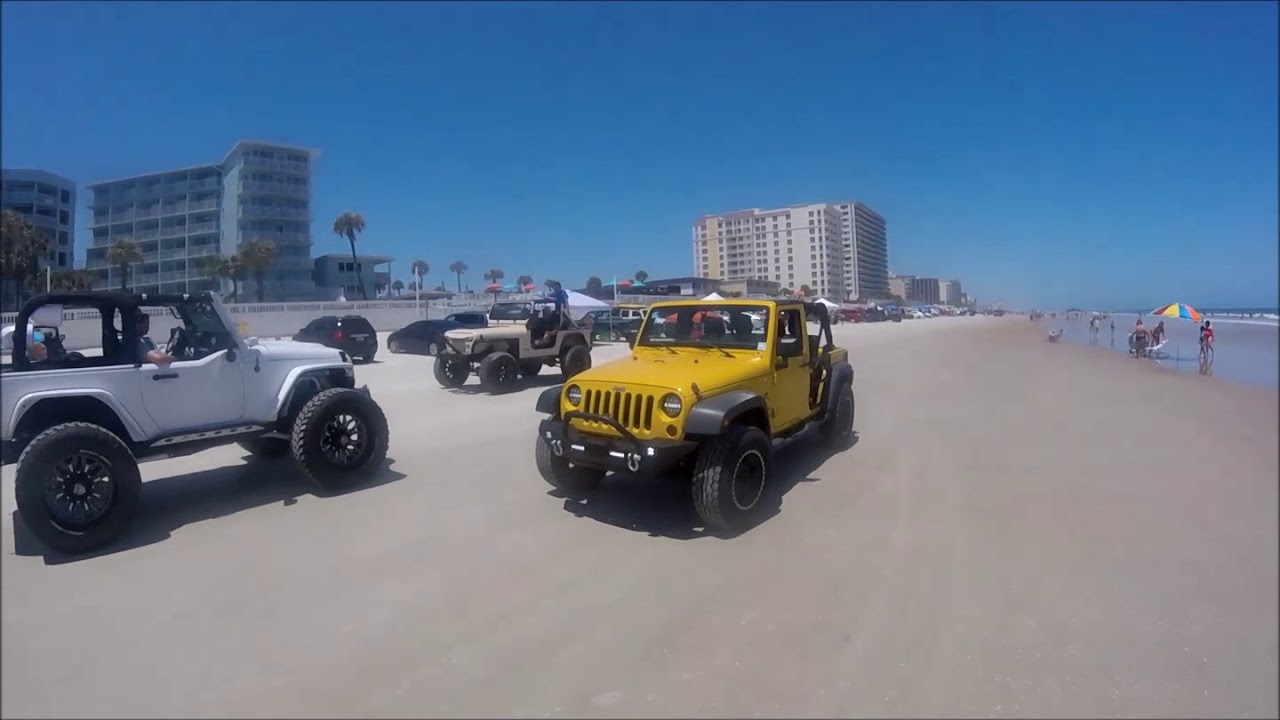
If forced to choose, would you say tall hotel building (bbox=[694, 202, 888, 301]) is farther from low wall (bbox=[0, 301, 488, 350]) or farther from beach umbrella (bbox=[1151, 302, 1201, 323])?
beach umbrella (bbox=[1151, 302, 1201, 323])

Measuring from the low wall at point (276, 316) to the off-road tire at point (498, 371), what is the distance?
4.13m

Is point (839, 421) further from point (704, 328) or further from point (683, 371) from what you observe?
point (683, 371)

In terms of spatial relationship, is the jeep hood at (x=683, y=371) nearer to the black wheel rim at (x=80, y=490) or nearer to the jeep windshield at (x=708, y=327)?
the jeep windshield at (x=708, y=327)

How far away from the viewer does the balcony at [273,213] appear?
18.1m

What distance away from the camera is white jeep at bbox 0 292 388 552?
458cm

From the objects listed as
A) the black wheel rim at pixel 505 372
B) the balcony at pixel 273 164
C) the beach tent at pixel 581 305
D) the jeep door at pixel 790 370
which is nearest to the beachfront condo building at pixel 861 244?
the beach tent at pixel 581 305

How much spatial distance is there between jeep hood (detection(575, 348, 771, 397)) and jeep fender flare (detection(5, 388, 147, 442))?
11.4 feet

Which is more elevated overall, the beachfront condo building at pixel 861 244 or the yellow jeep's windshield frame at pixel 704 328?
the beachfront condo building at pixel 861 244

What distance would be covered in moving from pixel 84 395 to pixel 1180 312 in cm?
701

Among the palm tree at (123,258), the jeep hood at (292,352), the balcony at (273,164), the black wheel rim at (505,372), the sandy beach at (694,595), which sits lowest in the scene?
the sandy beach at (694,595)

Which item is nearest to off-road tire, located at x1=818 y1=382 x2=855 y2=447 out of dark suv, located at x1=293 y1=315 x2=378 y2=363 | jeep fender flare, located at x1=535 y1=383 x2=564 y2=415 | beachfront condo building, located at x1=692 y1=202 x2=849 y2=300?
jeep fender flare, located at x1=535 y1=383 x2=564 y2=415


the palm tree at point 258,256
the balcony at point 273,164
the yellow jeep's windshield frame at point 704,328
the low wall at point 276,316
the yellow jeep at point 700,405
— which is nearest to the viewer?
the yellow jeep at point 700,405

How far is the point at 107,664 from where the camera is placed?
10.6 ft

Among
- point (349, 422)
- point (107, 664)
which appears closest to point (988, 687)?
point (107, 664)
